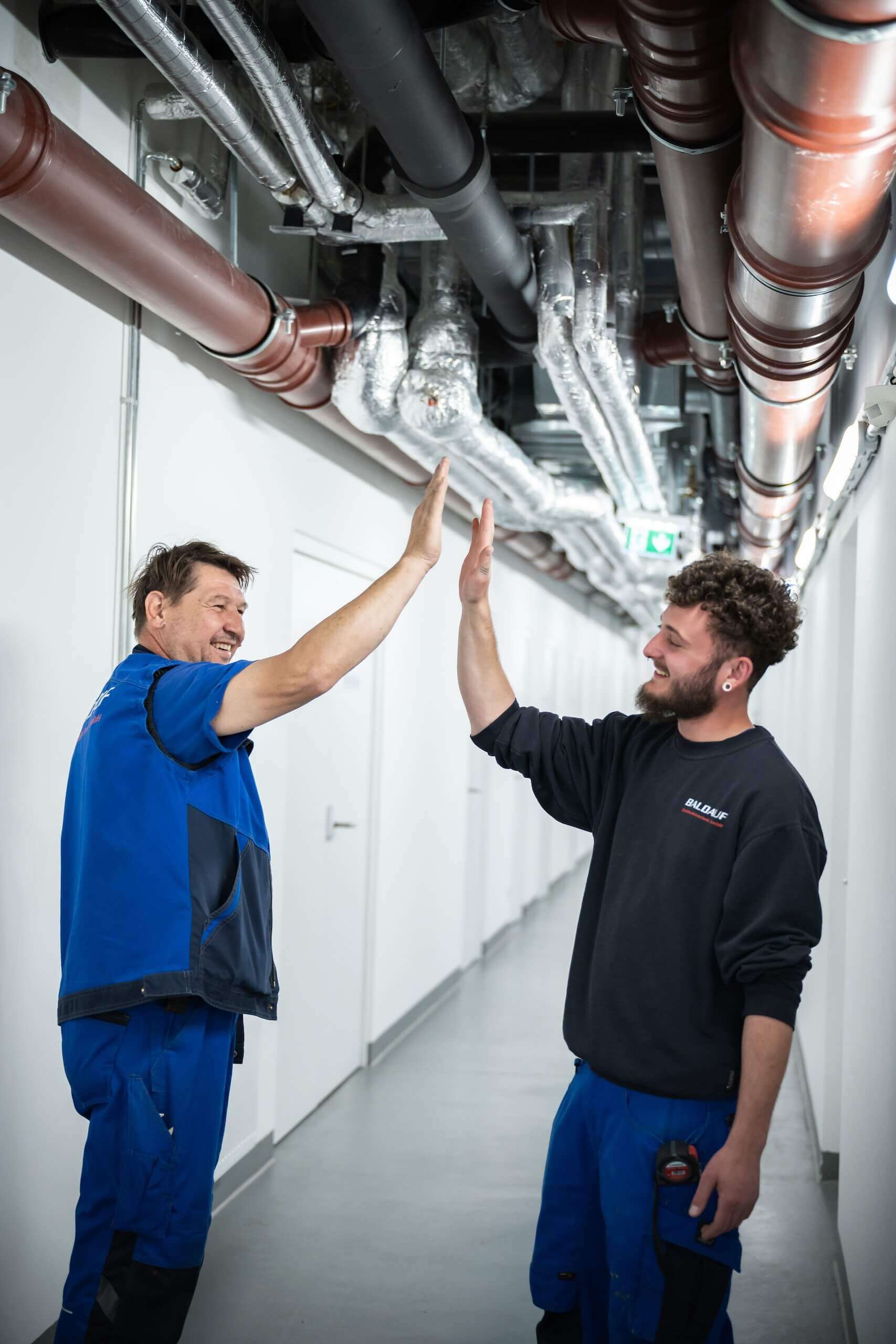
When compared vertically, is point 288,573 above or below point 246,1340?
above

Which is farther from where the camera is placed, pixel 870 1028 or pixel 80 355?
pixel 80 355

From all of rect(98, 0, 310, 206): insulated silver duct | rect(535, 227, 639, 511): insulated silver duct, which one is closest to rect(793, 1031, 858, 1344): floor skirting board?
rect(535, 227, 639, 511): insulated silver duct

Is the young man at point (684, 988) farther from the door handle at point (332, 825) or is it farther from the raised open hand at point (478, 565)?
the door handle at point (332, 825)

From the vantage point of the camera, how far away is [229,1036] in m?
1.96

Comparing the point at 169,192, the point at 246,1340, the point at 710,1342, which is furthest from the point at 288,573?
the point at 710,1342

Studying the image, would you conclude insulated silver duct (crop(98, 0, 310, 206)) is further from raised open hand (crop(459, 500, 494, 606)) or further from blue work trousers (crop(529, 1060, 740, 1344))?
blue work trousers (crop(529, 1060, 740, 1344))

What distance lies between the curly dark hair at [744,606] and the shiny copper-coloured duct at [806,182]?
0.50m

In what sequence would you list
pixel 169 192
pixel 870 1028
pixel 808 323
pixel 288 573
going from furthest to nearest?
pixel 288 573 < pixel 169 192 < pixel 870 1028 < pixel 808 323

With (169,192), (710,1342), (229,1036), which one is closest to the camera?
(710,1342)

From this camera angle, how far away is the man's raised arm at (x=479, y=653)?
2111 millimetres

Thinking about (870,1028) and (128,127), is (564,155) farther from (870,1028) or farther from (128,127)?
(870,1028)

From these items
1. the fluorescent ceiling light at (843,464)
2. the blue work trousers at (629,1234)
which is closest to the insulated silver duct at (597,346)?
the fluorescent ceiling light at (843,464)

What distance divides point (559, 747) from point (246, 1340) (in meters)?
1.67

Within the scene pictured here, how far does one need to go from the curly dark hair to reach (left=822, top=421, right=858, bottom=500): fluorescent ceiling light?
28.3 inches
